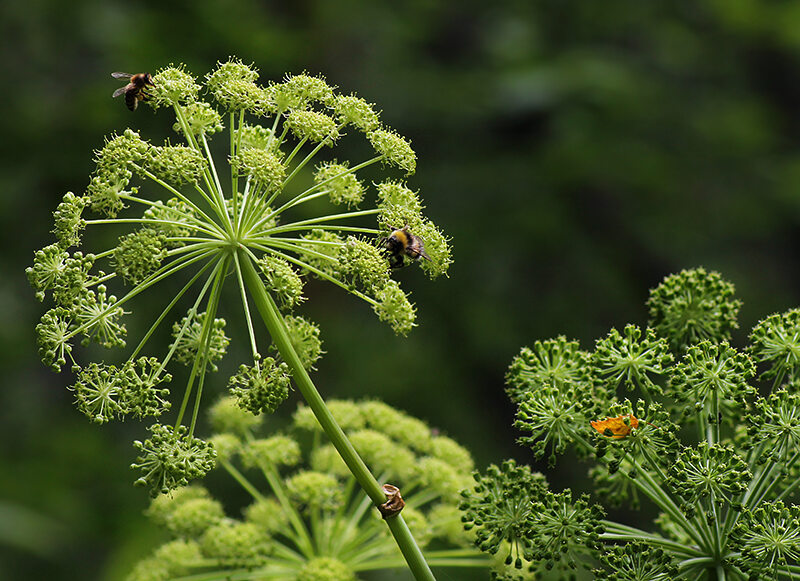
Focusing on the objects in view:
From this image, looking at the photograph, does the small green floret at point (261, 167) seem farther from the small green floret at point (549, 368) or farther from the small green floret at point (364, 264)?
the small green floret at point (549, 368)

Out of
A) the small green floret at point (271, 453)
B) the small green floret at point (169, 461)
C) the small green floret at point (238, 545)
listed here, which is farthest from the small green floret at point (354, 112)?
the small green floret at point (238, 545)

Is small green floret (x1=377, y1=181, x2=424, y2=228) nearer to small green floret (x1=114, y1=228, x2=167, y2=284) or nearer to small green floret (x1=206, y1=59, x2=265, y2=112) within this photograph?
small green floret (x1=206, y1=59, x2=265, y2=112)

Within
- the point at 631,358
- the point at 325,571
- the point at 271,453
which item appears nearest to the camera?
the point at 631,358

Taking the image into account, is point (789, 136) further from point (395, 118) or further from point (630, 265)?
point (395, 118)

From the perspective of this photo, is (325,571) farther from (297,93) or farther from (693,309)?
(297,93)

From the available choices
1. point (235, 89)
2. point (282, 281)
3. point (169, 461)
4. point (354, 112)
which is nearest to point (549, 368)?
point (282, 281)

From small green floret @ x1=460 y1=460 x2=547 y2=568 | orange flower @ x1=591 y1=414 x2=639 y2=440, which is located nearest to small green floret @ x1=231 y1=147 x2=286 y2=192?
small green floret @ x1=460 y1=460 x2=547 y2=568

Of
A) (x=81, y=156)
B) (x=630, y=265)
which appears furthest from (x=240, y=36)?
(x=630, y=265)
